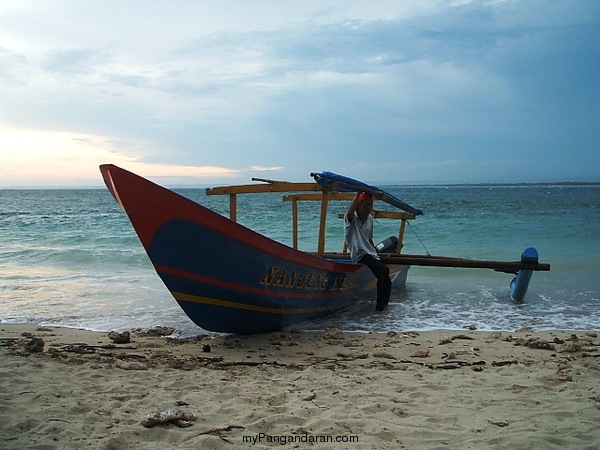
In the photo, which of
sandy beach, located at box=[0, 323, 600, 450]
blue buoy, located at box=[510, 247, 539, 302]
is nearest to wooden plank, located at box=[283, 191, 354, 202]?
sandy beach, located at box=[0, 323, 600, 450]

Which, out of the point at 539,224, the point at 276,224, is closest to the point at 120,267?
the point at 276,224

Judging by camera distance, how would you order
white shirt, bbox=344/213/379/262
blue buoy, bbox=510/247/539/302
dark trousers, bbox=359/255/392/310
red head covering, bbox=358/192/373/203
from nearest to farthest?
red head covering, bbox=358/192/373/203 < white shirt, bbox=344/213/379/262 < dark trousers, bbox=359/255/392/310 < blue buoy, bbox=510/247/539/302

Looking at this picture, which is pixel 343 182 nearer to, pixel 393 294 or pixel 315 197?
pixel 315 197

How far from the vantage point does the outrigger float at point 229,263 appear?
14.8 ft

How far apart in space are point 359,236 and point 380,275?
25.3 inches

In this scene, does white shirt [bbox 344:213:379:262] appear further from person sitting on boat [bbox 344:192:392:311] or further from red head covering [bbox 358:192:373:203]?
red head covering [bbox 358:192:373:203]

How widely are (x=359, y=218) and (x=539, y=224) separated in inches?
678

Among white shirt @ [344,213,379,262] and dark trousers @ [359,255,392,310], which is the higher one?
white shirt @ [344,213,379,262]

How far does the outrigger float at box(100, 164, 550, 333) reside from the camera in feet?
14.8

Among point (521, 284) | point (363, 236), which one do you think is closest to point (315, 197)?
point (363, 236)

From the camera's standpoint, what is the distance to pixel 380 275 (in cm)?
707

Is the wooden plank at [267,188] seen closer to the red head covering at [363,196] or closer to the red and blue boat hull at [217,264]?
the red head covering at [363,196]

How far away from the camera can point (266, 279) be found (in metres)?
5.46

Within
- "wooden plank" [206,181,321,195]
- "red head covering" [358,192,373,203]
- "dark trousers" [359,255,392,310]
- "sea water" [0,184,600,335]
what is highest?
"wooden plank" [206,181,321,195]
